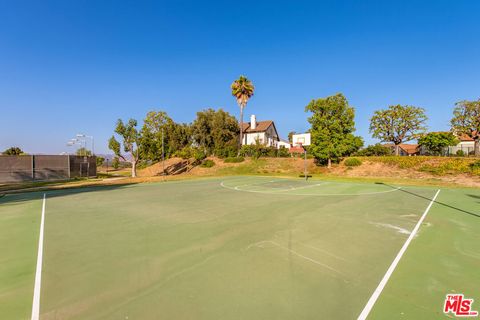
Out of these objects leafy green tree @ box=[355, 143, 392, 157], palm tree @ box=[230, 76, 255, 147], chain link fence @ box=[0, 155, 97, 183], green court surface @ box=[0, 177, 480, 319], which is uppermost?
palm tree @ box=[230, 76, 255, 147]

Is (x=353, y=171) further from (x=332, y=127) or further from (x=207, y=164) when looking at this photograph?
(x=207, y=164)

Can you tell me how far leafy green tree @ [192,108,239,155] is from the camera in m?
43.1

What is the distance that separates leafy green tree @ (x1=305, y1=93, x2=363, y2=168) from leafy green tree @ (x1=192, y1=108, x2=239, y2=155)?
54.2ft

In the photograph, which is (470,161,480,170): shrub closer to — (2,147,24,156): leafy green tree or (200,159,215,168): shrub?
(200,159,215,168): shrub

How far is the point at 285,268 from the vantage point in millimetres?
4891

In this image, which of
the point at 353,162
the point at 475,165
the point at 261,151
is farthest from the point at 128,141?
the point at 475,165

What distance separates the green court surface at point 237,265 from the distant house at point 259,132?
143ft

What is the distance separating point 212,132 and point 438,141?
40.8m

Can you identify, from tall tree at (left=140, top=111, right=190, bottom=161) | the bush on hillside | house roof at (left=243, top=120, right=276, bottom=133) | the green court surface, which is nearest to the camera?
the green court surface

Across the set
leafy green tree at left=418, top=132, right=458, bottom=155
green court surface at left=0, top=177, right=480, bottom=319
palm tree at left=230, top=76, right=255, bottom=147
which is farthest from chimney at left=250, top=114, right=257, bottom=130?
green court surface at left=0, top=177, right=480, bottom=319

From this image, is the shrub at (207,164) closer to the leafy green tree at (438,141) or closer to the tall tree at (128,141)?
the tall tree at (128,141)

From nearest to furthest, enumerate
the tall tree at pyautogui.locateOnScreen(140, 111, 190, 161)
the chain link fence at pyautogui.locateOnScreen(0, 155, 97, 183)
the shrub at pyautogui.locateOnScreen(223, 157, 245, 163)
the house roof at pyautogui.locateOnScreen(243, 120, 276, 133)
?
the chain link fence at pyautogui.locateOnScreen(0, 155, 97, 183) < the tall tree at pyautogui.locateOnScreen(140, 111, 190, 161) < the shrub at pyautogui.locateOnScreen(223, 157, 245, 163) < the house roof at pyautogui.locateOnScreen(243, 120, 276, 133)

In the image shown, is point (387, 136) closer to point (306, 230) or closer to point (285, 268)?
point (306, 230)

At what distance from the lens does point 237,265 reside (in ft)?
16.6
